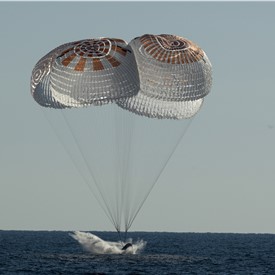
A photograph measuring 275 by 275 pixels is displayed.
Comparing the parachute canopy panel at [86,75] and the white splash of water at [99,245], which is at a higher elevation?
the parachute canopy panel at [86,75]

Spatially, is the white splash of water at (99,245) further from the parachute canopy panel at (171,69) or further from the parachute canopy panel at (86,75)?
the parachute canopy panel at (86,75)

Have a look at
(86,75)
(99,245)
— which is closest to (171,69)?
(86,75)

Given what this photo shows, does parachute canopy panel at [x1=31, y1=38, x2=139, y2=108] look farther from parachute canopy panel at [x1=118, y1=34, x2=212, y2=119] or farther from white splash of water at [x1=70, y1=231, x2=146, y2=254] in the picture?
white splash of water at [x1=70, y1=231, x2=146, y2=254]

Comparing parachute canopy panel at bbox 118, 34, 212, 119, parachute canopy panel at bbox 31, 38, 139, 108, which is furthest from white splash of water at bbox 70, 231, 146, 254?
parachute canopy panel at bbox 31, 38, 139, 108

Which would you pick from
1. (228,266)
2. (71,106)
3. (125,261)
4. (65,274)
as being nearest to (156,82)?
(71,106)

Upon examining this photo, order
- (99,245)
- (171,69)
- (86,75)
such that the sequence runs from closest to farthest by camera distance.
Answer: (86,75) → (171,69) → (99,245)

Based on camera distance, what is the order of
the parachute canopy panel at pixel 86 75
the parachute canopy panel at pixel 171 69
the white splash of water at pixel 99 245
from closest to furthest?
1. the parachute canopy panel at pixel 86 75
2. the parachute canopy panel at pixel 171 69
3. the white splash of water at pixel 99 245

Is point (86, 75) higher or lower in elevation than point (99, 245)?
higher

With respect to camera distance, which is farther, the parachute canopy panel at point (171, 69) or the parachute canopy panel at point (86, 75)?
the parachute canopy panel at point (171, 69)

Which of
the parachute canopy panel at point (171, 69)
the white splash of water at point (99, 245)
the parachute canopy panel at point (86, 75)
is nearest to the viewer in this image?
the parachute canopy panel at point (86, 75)

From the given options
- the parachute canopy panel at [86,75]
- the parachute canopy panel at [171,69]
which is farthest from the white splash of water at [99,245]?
the parachute canopy panel at [86,75]

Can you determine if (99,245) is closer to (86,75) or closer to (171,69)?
(86,75)

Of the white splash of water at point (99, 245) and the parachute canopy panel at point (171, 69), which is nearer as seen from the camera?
the parachute canopy panel at point (171, 69)

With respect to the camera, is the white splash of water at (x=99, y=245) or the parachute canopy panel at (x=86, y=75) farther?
the white splash of water at (x=99, y=245)
